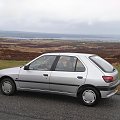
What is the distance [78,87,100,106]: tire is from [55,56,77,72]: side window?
2.62 ft

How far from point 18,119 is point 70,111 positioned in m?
1.69

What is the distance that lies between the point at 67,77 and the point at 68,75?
0.07 metres

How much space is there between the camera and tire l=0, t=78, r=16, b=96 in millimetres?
10750

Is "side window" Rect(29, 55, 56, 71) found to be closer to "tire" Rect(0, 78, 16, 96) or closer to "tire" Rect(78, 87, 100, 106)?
"tire" Rect(0, 78, 16, 96)

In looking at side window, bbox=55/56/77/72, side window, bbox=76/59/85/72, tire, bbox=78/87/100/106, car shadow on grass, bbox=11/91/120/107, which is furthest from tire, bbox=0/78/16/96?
tire, bbox=78/87/100/106

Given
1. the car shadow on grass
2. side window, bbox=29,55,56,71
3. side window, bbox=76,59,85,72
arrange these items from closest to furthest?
side window, bbox=76,59,85,72
the car shadow on grass
side window, bbox=29,55,56,71

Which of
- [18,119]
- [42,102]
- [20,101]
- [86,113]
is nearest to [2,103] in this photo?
[20,101]

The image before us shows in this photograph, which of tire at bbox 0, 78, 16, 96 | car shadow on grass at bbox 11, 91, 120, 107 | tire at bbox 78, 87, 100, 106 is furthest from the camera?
tire at bbox 0, 78, 16, 96

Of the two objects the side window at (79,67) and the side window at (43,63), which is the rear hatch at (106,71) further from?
the side window at (43,63)

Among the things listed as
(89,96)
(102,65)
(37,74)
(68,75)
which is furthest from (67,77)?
(102,65)

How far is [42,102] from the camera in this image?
9.94m

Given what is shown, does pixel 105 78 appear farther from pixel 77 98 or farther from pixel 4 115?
pixel 4 115

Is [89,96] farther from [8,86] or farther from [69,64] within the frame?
[8,86]

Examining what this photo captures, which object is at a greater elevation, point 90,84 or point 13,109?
point 90,84
